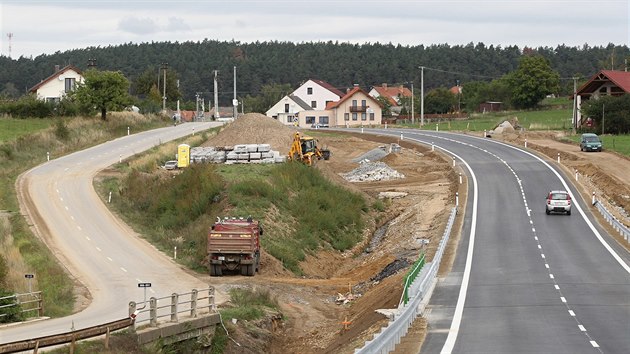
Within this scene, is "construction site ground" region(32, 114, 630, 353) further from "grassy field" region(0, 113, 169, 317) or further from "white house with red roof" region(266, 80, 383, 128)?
"white house with red roof" region(266, 80, 383, 128)

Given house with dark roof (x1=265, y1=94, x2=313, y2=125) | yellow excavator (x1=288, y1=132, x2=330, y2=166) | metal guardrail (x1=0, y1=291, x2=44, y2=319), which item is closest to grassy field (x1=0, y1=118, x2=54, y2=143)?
yellow excavator (x1=288, y1=132, x2=330, y2=166)

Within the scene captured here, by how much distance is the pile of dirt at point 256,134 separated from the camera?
84750 mm

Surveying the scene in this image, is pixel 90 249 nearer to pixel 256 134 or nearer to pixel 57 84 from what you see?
pixel 256 134

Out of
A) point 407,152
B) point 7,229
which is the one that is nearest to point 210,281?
point 7,229

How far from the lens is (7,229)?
48906 millimetres

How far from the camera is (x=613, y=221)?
5581 cm

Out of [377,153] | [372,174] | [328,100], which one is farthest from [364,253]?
[328,100]

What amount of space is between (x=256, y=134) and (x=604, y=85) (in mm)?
50998

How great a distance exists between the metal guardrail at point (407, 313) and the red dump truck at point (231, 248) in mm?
7828

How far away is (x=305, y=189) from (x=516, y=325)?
3598 cm

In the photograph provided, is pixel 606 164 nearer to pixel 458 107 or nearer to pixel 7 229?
pixel 7 229

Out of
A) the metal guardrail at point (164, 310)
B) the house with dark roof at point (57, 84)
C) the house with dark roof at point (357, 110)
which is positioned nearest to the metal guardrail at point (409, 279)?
the metal guardrail at point (164, 310)

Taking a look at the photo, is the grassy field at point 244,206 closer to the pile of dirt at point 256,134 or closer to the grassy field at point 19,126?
the pile of dirt at point 256,134

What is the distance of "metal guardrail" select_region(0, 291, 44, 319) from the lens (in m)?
30.6
